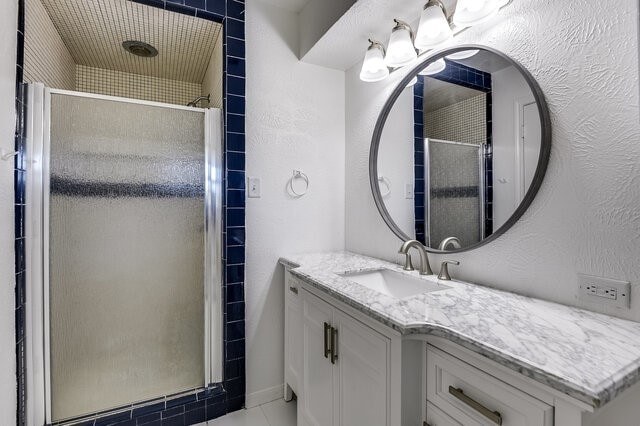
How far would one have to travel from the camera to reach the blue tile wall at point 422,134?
1.27 m

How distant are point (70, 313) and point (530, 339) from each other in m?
1.88

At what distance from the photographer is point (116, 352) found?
61.3 inches

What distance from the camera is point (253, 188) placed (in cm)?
187

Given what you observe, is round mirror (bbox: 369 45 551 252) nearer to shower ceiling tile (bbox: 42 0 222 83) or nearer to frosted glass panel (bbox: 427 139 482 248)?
frosted glass panel (bbox: 427 139 482 248)

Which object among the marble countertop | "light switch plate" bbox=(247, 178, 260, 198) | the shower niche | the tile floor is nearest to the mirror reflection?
the marble countertop

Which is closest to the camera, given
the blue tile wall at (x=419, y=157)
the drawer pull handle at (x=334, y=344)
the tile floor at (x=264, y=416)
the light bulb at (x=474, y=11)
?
the light bulb at (x=474, y=11)

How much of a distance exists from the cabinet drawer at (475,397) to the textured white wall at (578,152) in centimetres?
50

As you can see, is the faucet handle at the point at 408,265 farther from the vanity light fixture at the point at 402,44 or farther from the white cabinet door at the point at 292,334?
the vanity light fixture at the point at 402,44

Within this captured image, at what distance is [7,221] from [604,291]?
2.17 metres

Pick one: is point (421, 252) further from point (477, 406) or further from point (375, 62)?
point (375, 62)

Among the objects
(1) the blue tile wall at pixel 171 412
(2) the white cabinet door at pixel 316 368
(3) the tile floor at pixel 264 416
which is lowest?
(3) the tile floor at pixel 264 416

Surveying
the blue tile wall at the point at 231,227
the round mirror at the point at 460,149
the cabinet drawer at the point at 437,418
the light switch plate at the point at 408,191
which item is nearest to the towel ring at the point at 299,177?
the blue tile wall at the point at 231,227

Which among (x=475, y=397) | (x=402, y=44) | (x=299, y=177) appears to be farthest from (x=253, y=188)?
(x=475, y=397)

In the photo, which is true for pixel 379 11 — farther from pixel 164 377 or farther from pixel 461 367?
pixel 164 377
